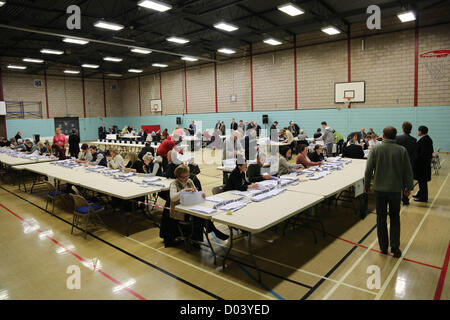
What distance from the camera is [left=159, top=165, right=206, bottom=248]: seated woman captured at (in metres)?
4.06

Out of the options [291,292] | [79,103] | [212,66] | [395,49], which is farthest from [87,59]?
[291,292]

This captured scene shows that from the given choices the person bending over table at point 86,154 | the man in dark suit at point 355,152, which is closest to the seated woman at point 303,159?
the man in dark suit at point 355,152

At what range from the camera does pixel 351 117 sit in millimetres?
14359

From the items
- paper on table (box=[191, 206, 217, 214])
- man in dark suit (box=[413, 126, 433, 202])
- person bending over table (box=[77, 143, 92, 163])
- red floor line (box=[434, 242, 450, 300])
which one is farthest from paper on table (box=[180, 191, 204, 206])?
person bending over table (box=[77, 143, 92, 163])

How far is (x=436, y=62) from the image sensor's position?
12102 mm

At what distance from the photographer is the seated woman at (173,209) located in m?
4.06

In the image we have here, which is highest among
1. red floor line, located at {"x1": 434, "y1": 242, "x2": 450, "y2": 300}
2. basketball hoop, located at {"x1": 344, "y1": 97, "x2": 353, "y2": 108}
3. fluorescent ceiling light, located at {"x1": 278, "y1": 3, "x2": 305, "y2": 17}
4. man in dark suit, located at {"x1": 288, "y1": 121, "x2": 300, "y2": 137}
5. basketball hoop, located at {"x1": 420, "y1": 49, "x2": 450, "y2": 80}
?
fluorescent ceiling light, located at {"x1": 278, "y1": 3, "x2": 305, "y2": 17}

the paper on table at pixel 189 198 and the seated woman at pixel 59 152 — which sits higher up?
the seated woman at pixel 59 152

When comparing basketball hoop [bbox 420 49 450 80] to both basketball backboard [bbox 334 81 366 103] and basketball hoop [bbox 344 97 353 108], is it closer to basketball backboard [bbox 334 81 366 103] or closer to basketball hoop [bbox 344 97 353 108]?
basketball backboard [bbox 334 81 366 103]

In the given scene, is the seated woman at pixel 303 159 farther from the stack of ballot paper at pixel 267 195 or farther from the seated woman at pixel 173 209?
the seated woman at pixel 173 209

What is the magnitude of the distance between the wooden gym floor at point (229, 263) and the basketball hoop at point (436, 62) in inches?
353

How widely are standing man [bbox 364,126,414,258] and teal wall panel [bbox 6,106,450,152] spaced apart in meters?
10.8

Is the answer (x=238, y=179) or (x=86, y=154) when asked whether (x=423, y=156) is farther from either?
(x=86, y=154)
